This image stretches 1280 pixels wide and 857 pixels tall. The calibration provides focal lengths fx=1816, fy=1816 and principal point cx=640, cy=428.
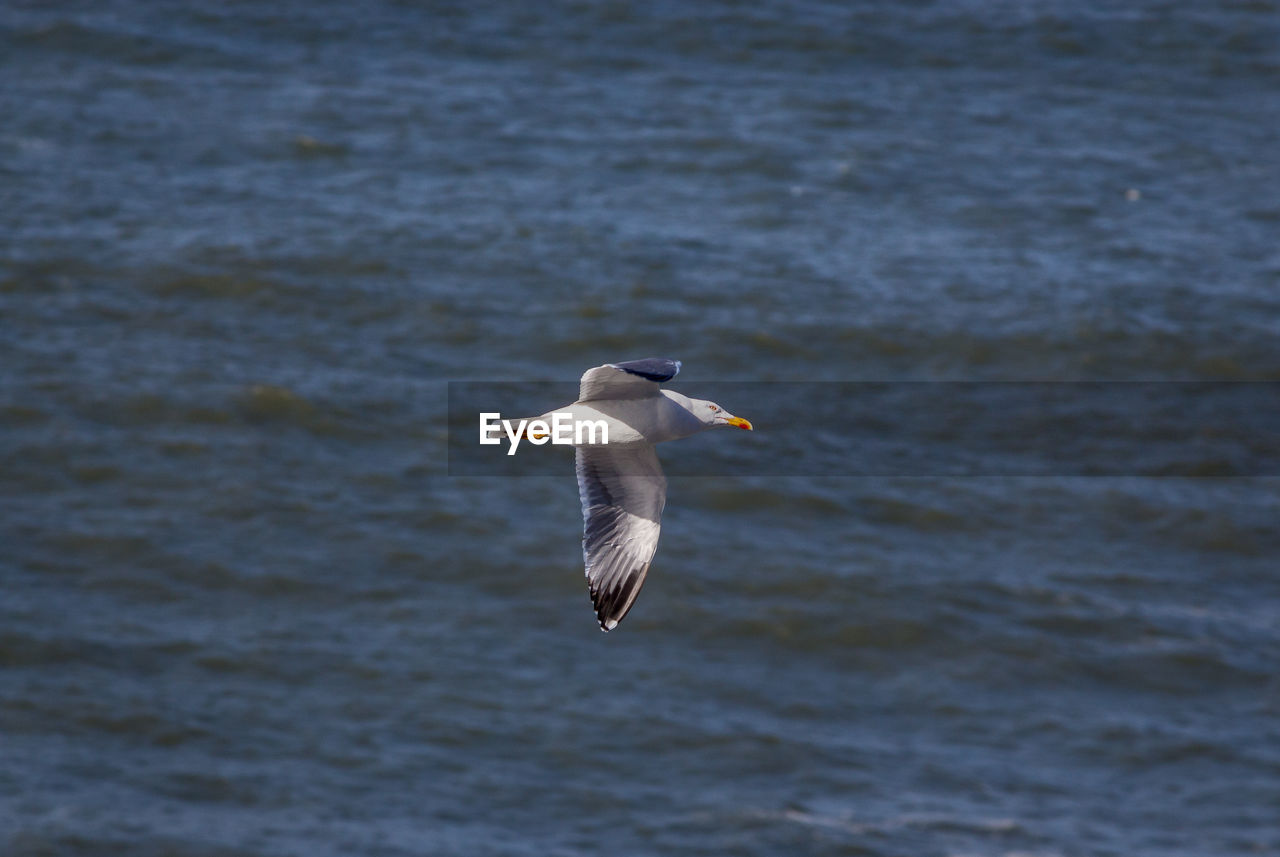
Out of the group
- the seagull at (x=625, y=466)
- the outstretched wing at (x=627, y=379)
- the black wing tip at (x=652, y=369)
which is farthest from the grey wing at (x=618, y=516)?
the black wing tip at (x=652, y=369)

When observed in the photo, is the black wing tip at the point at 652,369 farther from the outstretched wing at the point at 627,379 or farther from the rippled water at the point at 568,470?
the rippled water at the point at 568,470

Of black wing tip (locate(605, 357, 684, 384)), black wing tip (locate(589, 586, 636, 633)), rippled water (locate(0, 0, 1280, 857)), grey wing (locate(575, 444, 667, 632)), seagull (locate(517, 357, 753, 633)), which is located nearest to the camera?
black wing tip (locate(605, 357, 684, 384))

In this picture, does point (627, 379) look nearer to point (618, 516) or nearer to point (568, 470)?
point (618, 516)

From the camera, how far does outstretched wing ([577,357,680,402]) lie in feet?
53.1

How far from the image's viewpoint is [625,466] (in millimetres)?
18453

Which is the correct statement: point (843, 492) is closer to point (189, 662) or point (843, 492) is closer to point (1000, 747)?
point (1000, 747)

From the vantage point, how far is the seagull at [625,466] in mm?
17141

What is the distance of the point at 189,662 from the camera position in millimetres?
42156

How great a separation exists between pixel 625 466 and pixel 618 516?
514 millimetres

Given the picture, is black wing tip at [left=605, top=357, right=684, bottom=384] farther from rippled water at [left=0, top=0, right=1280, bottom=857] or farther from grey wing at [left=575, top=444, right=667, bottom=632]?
rippled water at [left=0, top=0, right=1280, bottom=857]

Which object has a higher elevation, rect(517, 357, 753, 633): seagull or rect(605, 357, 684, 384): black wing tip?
rect(605, 357, 684, 384): black wing tip

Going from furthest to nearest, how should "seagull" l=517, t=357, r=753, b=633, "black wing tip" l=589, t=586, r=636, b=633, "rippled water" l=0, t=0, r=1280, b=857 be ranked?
"rippled water" l=0, t=0, r=1280, b=857, "black wing tip" l=589, t=586, r=636, b=633, "seagull" l=517, t=357, r=753, b=633

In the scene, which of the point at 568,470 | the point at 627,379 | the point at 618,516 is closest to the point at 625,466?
the point at 618,516

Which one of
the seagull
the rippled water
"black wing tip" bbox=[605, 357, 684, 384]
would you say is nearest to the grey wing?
the seagull
